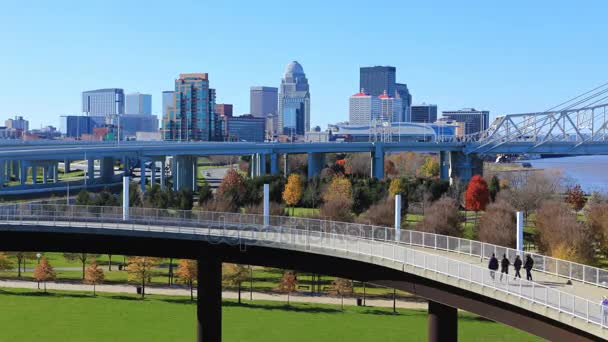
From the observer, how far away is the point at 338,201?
5097cm

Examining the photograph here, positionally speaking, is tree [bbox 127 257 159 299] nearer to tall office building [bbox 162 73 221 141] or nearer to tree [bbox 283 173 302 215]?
tree [bbox 283 173 302 215]

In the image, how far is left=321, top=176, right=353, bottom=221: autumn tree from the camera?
48.1 m

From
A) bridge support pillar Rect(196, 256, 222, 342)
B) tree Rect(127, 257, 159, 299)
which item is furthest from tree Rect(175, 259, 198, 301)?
bridge support pillar Rect(196, 256, 222, 342)

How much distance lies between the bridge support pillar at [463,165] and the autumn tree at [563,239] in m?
55.3

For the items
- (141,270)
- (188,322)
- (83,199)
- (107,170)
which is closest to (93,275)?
(141,270)

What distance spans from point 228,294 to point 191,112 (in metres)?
124

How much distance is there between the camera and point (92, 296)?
38.0 meters

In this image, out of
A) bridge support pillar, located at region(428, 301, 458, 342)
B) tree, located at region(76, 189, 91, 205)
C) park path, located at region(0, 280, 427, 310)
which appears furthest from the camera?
tree, located at region(76, 189, 91, 205)

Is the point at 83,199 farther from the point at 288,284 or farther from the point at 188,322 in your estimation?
the point at 188,322

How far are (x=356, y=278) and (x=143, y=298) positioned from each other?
16.4 metres

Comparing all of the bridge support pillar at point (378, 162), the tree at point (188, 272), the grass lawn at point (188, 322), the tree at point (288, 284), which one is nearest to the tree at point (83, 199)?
the grass lawn at point (188, 322)

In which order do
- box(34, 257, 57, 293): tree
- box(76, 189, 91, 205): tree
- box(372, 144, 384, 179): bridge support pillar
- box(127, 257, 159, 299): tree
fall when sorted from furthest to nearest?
box(372, 144, 384, 179): bridge support pillar
box(76, 189, 91, 205): tree
box(34, 257, 57, 293): tree
box(127, 257, 159, 299): tree

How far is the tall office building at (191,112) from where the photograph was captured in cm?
15712

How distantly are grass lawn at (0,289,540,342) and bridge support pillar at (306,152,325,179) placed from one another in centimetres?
5391
